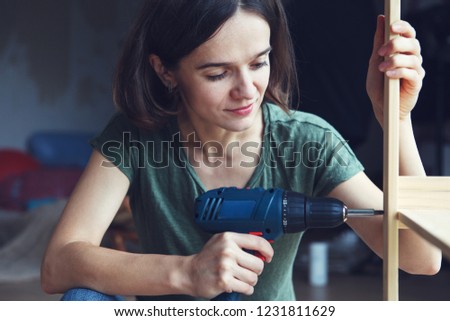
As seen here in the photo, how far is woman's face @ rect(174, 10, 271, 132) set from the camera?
4.00 feet

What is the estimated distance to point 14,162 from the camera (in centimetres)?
535

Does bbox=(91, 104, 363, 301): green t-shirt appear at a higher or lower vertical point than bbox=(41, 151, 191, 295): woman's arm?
higher

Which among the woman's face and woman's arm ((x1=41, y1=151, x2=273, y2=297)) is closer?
woman's arm ((x1=41, y1=151, x2=273, y2=297))

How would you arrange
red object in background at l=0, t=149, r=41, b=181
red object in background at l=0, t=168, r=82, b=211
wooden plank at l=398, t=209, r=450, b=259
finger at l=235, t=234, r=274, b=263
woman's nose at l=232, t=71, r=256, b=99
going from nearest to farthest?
wooden plank at l=398, t=209, r=450, b=259 → finger at l=235, t=234, r=274, b=263 → woman's nose at l=232, t=71, r=256, b=99 → red object in background at l=0, t=168, r=82, b=211 → red object in background at l=0, t=149, r=41, b=181

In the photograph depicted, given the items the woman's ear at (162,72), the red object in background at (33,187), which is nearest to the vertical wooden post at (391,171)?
the woman's ear at (162,72)

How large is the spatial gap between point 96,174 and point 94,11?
473 centimetres

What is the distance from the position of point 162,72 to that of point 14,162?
165 inches

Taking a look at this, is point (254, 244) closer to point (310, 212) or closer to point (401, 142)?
point (310, 212)

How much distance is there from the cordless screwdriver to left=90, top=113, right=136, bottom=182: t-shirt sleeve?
236 millimetres

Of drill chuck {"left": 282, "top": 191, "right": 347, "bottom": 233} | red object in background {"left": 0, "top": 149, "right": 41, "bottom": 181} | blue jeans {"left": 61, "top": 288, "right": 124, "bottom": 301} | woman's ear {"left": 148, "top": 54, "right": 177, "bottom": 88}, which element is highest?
red object in background {"left": 0, "top": 149, "right": 41, "bottom": 181}

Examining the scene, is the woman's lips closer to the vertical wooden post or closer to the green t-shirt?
the green t-shirt

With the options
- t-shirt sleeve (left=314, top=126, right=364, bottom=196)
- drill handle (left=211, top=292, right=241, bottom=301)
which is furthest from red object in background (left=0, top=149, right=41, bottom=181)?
drill handle (left=211, top=292, right=241, bottom=301)

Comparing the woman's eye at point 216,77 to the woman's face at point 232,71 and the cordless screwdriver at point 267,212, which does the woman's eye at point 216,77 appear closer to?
the woman's face at point 232,71
